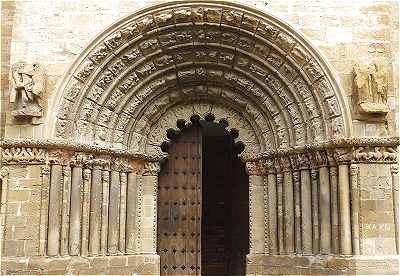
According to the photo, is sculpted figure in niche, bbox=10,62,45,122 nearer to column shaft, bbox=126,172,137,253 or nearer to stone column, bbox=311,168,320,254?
column shaft, bbox=126,172,137,253

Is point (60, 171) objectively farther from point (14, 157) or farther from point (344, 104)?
point (344, 104)

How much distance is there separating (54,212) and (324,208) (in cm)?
385

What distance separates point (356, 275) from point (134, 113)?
165 inches

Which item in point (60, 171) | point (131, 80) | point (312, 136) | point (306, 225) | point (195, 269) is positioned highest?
point (131, 80)

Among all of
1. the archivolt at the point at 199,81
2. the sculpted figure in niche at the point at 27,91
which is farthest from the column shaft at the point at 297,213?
the sculpted figure in niche at the point at 27,91

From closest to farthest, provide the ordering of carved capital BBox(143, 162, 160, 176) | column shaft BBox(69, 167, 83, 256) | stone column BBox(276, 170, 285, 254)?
1. column shaft BBox(69, 167, 83, 256)
2. stone column BBox(276, 170, 285, 254)
3. carved capital BBox(143, 162, 160, 176)

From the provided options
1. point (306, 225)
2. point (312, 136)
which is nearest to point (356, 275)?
point (306, 225)

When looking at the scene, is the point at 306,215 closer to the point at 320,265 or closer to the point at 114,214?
the point at 320,265

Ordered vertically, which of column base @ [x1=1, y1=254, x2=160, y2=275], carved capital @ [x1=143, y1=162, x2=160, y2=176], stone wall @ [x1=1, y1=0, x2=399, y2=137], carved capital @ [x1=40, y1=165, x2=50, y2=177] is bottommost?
column base @ [x1=1, y1=254, x2=160, y2=275]

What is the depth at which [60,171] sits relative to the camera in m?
8.26

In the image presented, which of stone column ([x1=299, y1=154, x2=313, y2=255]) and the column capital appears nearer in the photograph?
stone column ([x1=299, y1=154, x2=313, y2=255])

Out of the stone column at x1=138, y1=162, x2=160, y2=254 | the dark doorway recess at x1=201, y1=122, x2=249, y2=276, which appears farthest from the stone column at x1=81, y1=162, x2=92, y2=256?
the dark doorway recess at x1=201, y1=122, x2=249, y2=276

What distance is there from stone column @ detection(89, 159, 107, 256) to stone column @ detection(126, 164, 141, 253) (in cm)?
56

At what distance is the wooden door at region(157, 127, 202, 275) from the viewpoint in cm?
954
